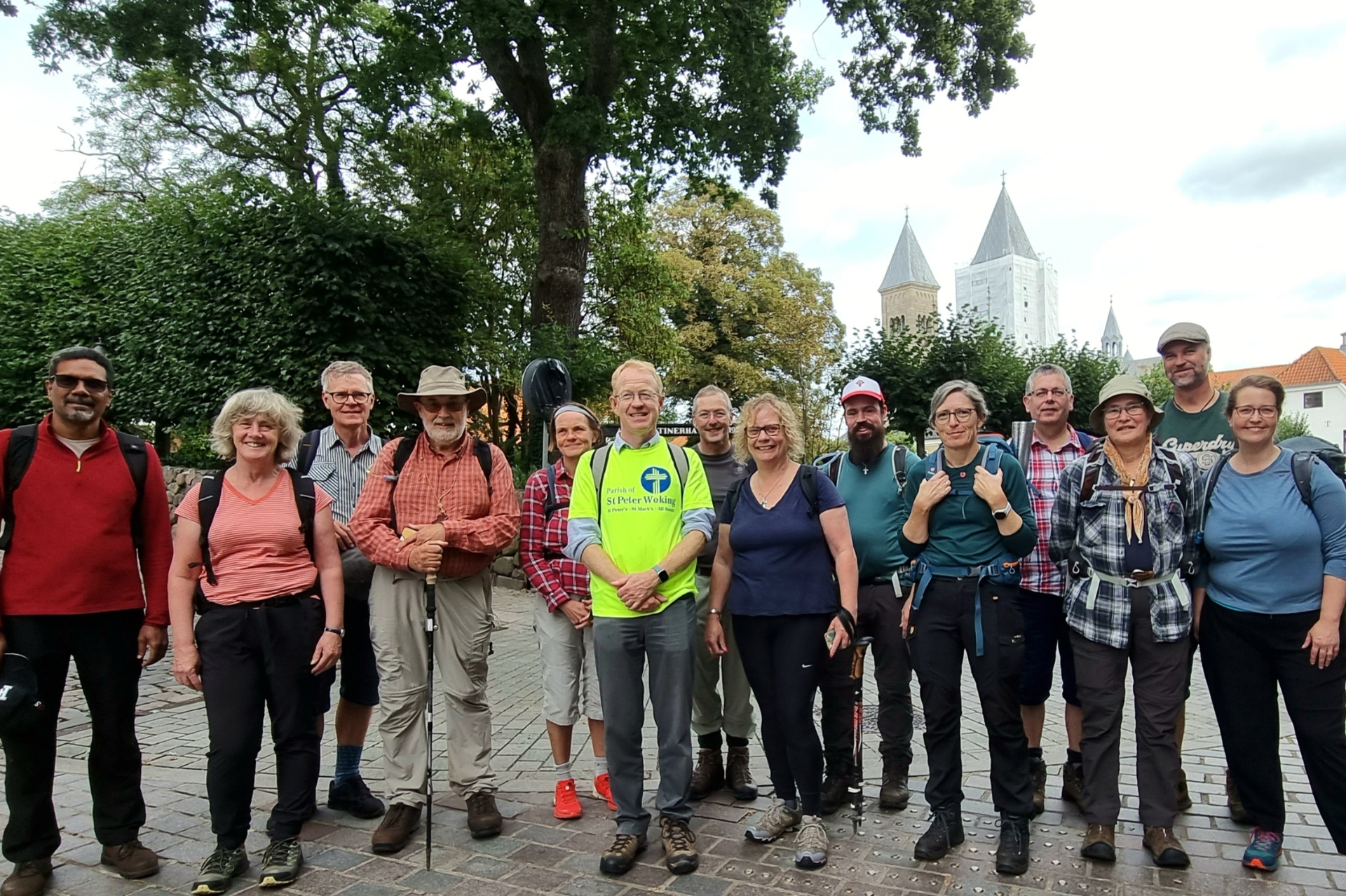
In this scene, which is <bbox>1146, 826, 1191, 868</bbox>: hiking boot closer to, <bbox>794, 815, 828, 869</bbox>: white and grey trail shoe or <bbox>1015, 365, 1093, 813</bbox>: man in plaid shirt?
<bbox>1015, 365, 1093, 813</bbox>: man in plaid shirt

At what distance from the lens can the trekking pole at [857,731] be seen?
4070 mm

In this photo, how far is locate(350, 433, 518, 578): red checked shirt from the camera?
406cm

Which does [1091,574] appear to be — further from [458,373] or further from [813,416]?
[813,416]

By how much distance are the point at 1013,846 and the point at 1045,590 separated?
119 cm

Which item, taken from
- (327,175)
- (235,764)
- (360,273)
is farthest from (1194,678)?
(327,175)

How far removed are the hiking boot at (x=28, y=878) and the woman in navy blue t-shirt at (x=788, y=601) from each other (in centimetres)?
297

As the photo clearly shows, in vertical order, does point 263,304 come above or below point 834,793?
above

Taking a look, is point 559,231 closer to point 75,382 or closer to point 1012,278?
point 75,382

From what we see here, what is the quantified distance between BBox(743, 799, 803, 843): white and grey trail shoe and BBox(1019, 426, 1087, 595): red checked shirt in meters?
1.54

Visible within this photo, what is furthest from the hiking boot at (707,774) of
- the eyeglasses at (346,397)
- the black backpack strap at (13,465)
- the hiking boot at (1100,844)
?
the black backpack strap at (13,465)

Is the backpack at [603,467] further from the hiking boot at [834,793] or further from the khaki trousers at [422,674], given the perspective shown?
the hiking boot at [834,793]

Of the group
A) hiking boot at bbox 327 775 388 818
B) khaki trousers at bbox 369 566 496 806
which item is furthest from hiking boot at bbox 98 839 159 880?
khaki trousers at bbox 369 566 496 806

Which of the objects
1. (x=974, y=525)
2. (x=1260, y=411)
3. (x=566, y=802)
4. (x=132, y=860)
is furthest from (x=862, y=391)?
(x=132, y=860)

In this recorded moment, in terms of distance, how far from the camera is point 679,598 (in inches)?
155
